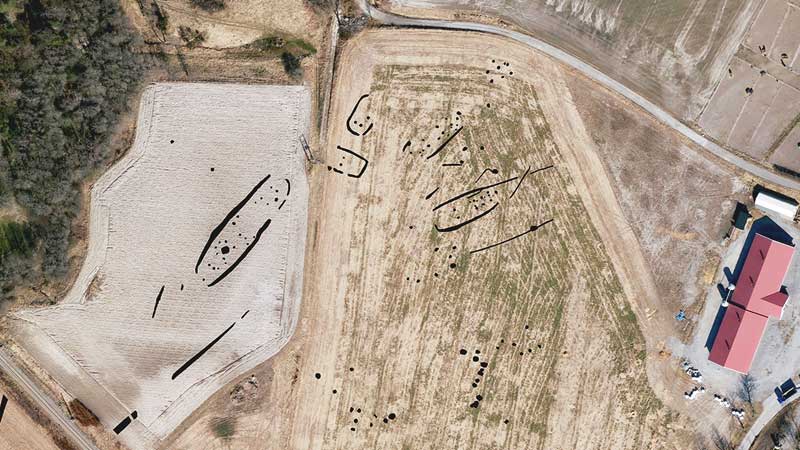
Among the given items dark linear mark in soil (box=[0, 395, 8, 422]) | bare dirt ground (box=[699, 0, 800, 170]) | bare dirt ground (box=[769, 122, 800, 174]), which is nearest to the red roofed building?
bare dirt ground (box=[769, 122, 800, 174])

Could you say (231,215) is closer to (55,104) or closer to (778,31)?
(55,104)

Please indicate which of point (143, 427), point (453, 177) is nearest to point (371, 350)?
point (453, 177)

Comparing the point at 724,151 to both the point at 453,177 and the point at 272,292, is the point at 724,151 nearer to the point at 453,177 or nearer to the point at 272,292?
the point at 453,177

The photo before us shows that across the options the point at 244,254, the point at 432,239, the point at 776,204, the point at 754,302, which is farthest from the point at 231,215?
the point at 776,204

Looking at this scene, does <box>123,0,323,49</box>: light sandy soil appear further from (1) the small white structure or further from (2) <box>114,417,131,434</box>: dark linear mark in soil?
(1) the small white structure

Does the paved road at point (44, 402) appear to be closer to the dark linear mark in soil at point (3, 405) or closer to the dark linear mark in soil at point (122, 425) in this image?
the dark linear mark in soil at point (3, 405)
